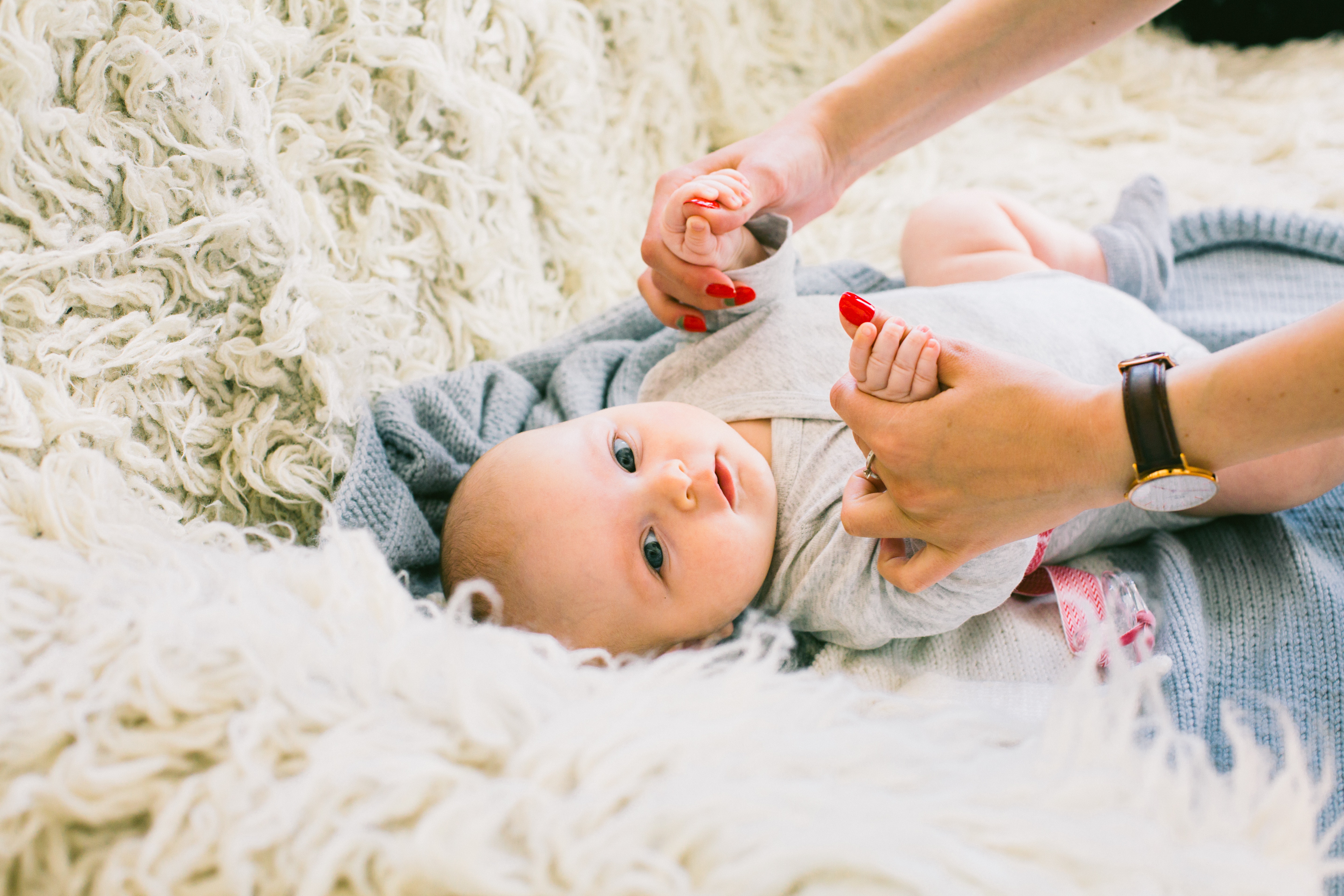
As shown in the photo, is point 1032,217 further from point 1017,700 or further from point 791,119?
point 1017,700

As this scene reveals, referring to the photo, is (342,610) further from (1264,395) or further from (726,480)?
(1264,395)

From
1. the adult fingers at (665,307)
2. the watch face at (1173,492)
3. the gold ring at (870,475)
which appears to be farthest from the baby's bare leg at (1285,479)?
the adult fingers at (665,307)

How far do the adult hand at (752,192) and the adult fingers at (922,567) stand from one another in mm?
382

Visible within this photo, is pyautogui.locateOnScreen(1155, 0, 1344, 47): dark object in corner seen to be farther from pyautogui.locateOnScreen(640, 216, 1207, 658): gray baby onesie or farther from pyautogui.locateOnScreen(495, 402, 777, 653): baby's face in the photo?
pyautogui.locateOnScreen(495, 402, 777, 653): baby's face

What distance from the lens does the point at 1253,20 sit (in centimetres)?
159

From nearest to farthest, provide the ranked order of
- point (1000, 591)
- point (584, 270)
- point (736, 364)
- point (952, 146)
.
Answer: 1. point (1000, 591)
2. point (736, 364)
3. point (584, 270)
4. point (952, 146)

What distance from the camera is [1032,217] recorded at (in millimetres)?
1264

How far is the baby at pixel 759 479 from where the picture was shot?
84cm

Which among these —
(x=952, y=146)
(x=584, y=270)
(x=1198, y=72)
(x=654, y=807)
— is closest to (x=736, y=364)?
(x=584, y=270)

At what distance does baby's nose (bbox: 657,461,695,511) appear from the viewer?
85 centimetres

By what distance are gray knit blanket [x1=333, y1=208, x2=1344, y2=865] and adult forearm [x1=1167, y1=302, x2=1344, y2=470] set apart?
225mm

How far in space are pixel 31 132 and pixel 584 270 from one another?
2.22 feet

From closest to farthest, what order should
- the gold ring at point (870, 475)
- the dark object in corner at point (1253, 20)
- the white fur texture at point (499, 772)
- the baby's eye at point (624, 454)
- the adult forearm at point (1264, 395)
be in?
the white fur texture at point (499, 772) < the adult forearm at point (1264, 395) < the gold ring at point (870, 475) < the baby's eye at point (624, 454) < the dark object in corner at point (1253, 20)

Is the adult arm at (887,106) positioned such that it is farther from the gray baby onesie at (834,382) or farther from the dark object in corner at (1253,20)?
the dark object in corner at (1253,20)
